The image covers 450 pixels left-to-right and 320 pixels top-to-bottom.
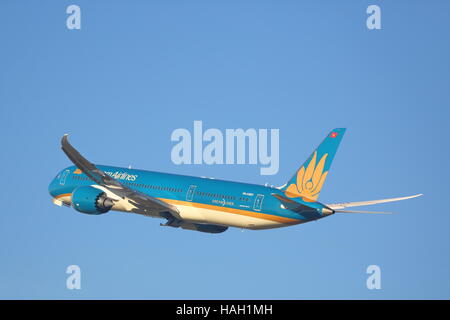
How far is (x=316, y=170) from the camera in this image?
9250cm

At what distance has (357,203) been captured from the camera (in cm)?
9562

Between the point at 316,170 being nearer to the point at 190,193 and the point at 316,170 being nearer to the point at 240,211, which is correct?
the point at 240,211

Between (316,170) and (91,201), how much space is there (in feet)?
69.3

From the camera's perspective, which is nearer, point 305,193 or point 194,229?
point 305,193

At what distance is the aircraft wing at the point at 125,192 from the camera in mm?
95000

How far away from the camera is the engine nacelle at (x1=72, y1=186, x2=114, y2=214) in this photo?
99.6 m

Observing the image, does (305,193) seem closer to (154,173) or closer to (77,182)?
(154,173)

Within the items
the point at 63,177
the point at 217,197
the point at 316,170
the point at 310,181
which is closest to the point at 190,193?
the point at 217,197

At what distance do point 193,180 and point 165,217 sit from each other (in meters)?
4.22

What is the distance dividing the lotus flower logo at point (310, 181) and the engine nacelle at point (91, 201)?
17634 millimetres

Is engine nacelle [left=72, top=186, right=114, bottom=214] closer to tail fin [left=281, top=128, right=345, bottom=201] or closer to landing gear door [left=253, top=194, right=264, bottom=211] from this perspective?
landing gear door [left=253, top=194, right=264, bottom=211]

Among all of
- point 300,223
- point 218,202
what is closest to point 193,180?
point 218,202

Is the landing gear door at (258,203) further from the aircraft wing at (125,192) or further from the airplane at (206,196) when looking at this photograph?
the aircraft wing at (125,192)

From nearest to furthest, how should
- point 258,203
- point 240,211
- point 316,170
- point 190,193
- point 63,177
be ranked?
point 316,170 < point 258,203 < point 240,211 < point 190,193 < point 63,177
